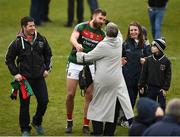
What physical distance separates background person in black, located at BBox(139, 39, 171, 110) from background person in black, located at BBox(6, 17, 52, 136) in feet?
5.96

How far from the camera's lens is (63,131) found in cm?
1253

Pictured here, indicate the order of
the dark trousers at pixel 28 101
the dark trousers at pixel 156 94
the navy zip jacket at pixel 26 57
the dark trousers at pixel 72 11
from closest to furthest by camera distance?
the navy zip jacket at pixel 26 57, the dark trousers at pixel 28 101, the dark trousers at pixel 156 94, the dark trousers at pixel 72 11

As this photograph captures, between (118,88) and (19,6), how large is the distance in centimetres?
1176

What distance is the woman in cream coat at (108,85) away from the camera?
37.1 feet

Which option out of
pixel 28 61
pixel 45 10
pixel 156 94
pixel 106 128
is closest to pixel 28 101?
pixel 28 61

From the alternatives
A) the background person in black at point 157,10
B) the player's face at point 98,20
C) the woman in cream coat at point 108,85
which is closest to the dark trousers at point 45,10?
the background person in black at point 157,10

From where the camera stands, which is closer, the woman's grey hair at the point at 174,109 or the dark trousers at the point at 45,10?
the woman's grey hair at the point at 174,109

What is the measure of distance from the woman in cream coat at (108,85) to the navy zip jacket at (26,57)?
0.73 metres

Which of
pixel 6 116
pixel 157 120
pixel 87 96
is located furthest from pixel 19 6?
pixel 157 120

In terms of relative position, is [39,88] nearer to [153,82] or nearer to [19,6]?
[153,82]

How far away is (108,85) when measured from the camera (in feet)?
37.6

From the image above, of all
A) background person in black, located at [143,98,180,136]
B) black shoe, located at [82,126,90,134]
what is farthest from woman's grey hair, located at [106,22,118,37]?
background person in black, located at [143,98,180,136]

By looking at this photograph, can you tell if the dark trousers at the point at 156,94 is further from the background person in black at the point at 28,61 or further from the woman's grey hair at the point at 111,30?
the background person in black at the point at 28,61

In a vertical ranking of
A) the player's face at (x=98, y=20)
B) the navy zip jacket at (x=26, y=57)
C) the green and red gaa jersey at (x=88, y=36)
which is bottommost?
the navy zip jacket at (x=26, y=57)
